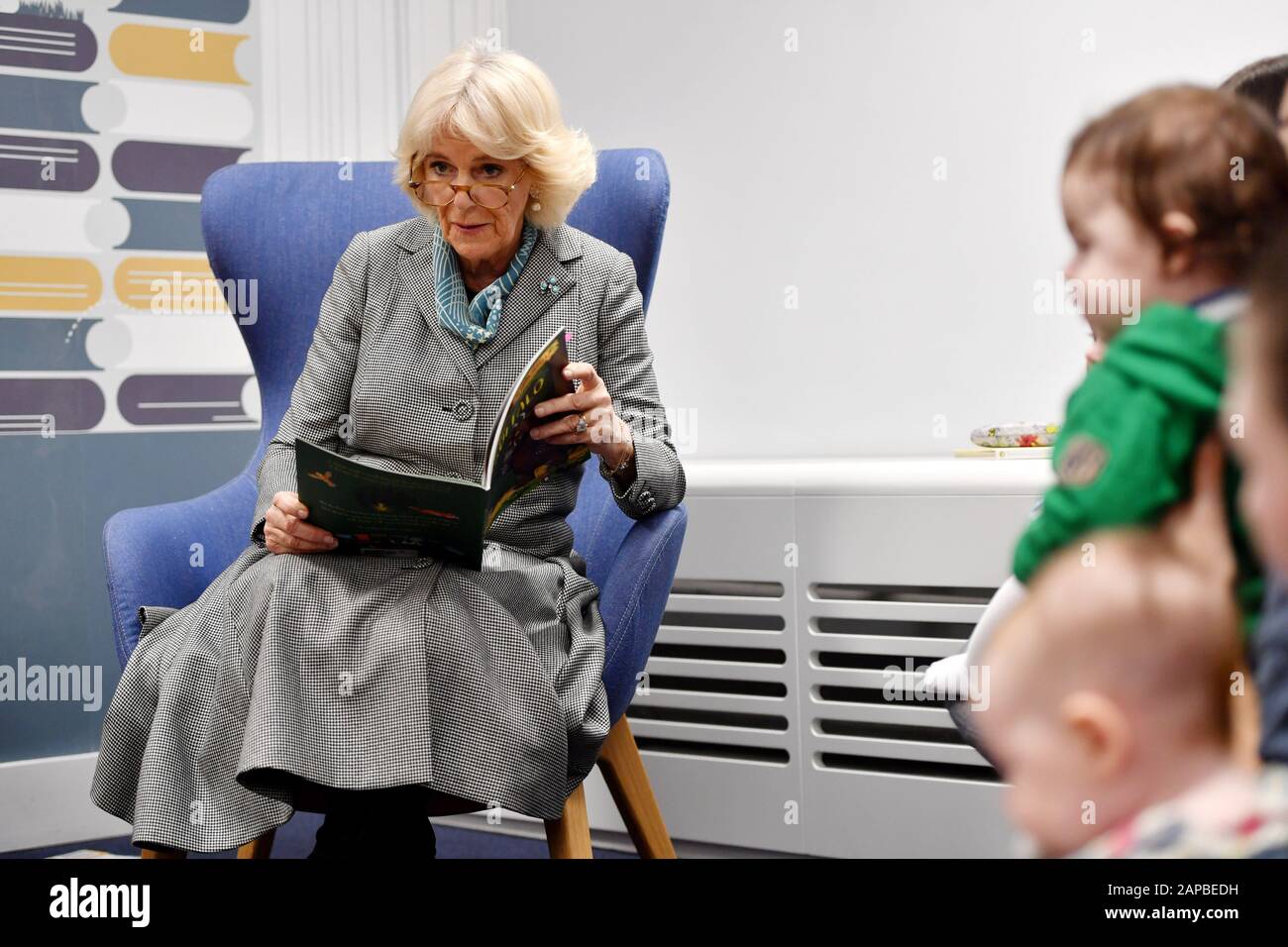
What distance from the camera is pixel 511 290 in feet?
5.92

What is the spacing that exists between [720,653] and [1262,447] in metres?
1.85

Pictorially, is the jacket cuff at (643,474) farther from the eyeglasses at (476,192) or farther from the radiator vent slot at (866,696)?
the radiator vent slot at (866,696)

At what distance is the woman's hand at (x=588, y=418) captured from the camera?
1.56 m

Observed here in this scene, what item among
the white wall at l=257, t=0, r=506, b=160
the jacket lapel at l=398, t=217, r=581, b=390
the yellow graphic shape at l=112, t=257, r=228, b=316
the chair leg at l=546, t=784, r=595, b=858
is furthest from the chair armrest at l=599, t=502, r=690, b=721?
the white wall at l=257, t=0, r=506, b=160

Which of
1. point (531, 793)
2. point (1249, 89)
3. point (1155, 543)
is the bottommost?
point (531, 793)

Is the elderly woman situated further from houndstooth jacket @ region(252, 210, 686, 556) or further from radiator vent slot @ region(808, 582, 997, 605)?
radiator vent slot @ region(808, 582, 997, 605)

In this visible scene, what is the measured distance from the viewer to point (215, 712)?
1537 mm

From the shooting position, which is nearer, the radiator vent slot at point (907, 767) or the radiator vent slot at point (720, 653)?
the radiator vent slot at point (907, 767)

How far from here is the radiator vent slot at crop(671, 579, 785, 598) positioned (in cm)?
232

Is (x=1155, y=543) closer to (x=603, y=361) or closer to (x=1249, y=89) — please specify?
(x=1249, y=89)

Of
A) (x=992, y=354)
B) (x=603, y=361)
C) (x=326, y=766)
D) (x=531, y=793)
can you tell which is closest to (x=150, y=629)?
(x=326, y=766)

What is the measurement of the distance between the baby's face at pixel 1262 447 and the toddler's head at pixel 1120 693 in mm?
62

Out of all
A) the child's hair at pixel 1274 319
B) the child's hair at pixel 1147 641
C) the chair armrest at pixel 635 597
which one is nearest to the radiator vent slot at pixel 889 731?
the chair armrest at pixel 635 597

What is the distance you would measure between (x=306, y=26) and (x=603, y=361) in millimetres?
1607
